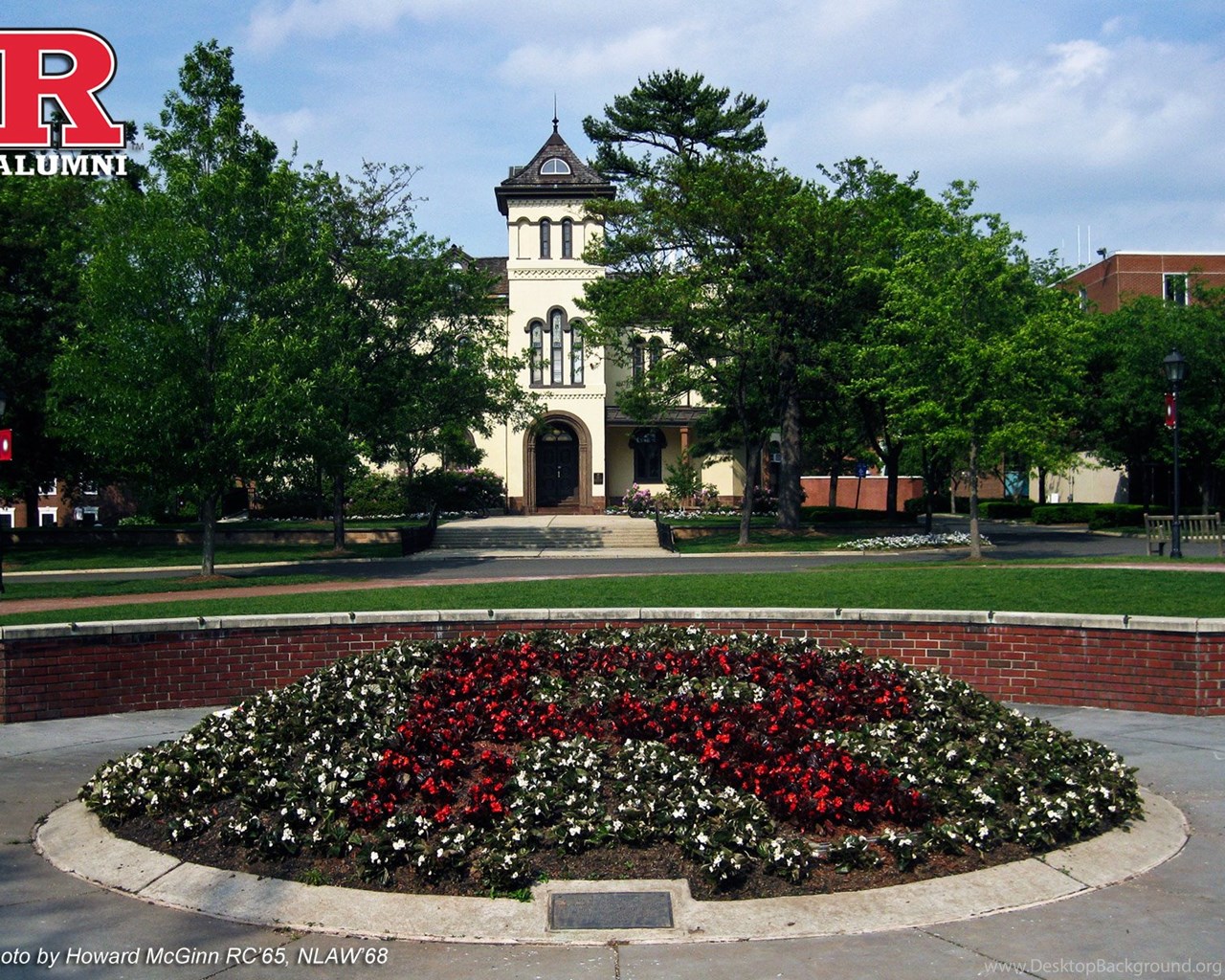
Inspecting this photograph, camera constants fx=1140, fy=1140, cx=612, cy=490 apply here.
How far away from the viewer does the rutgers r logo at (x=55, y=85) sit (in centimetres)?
2439

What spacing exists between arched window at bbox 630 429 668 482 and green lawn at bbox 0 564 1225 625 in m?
36.7

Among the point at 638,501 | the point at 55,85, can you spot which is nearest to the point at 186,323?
the point at 55,85

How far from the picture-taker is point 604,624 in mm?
11547

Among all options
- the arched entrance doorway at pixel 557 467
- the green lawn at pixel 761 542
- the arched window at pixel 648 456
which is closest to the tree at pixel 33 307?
the green lawn at pixel 761 542

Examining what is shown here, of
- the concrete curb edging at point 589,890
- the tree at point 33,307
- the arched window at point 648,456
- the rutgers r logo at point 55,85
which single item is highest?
the rutgers r logo at point 55,85

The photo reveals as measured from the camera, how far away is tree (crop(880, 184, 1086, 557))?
87.5 feet

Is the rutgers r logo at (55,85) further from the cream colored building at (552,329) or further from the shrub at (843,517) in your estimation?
the shrub at (843,517)

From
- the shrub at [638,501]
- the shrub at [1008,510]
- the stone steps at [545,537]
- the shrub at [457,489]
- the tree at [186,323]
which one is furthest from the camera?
the shrub at [1008,510]

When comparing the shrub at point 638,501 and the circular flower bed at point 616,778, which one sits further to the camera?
the shrub at point 638,501

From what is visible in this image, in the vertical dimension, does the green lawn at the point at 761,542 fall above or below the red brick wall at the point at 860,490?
below

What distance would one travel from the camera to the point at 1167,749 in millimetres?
9086

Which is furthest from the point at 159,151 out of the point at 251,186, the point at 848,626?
the point at 848,626
